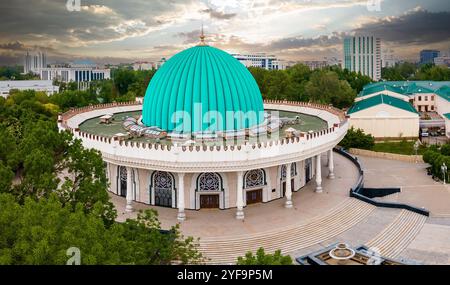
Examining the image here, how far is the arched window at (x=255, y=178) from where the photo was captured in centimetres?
2472

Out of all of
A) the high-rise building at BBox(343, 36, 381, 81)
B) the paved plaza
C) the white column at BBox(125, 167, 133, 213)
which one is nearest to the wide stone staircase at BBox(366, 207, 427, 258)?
the paved plaza

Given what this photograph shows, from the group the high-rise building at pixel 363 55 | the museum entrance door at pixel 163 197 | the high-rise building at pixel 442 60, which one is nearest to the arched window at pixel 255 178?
the museum entrance door at pixel 163 197

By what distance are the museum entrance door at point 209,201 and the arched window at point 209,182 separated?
1.41 ft

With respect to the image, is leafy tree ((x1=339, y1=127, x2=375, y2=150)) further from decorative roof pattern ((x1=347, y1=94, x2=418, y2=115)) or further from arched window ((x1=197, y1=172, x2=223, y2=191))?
arched window ((x1=197, y1=172, x2=223, y2=191))

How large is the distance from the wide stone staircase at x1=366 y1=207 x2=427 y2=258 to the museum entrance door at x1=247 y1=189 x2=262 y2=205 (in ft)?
20.8

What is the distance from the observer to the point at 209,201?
24344 millimetres

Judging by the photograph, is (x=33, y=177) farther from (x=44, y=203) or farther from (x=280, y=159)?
(x=280, y=159)

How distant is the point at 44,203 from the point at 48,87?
76.3 meters

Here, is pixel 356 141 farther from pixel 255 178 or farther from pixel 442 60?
pixel 442 60

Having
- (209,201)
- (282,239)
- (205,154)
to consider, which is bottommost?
(282,239)

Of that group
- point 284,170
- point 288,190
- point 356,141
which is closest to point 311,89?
point 356,141

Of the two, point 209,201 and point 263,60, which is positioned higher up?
point 263,60

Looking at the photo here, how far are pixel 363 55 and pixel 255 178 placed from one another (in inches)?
4387
